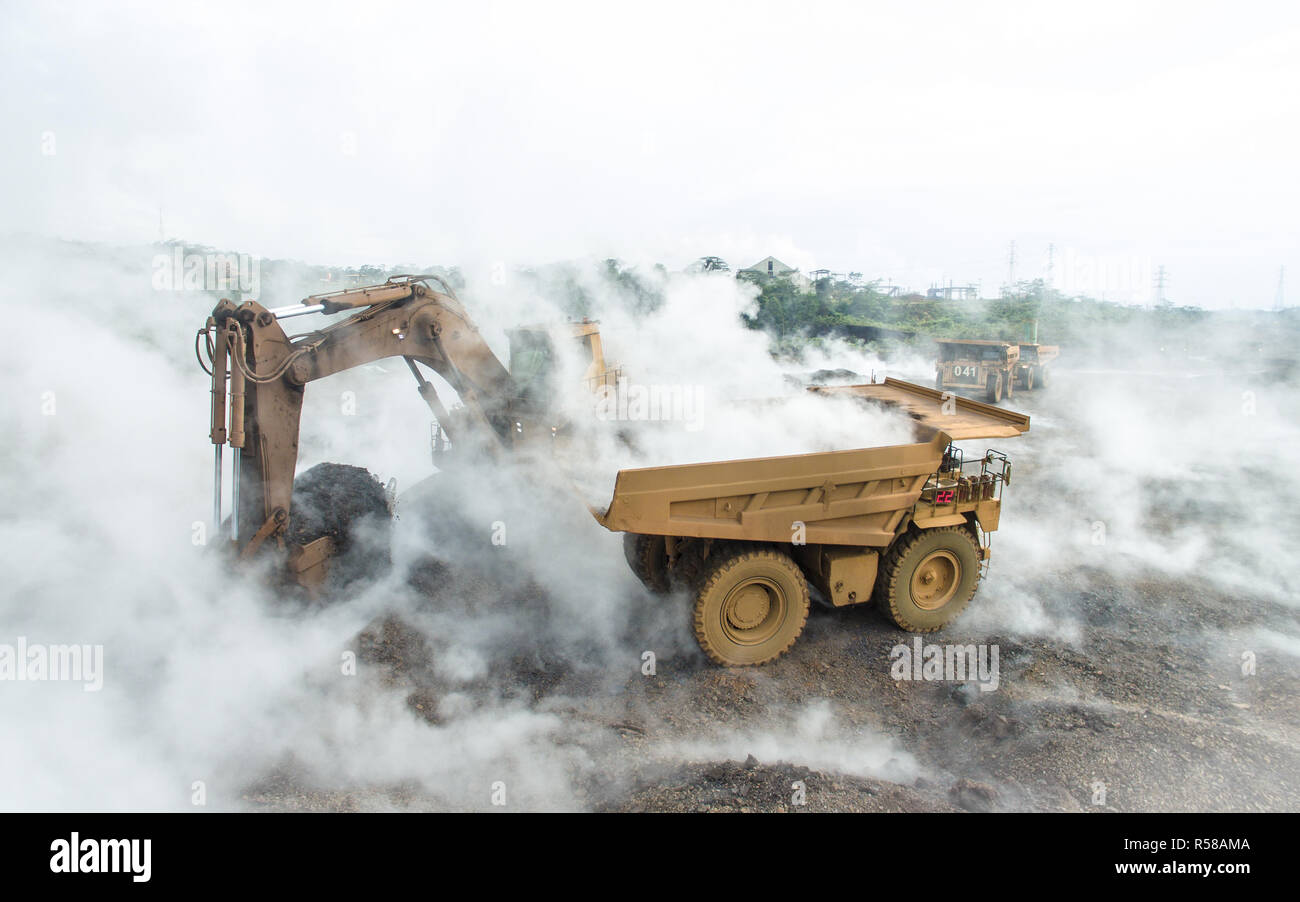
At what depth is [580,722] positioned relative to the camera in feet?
19.6

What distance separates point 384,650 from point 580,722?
2.06m

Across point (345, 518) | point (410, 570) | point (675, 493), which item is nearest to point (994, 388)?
point (675, 493)

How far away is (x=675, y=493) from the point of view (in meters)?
6.08

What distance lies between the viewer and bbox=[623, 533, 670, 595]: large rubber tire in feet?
23.3

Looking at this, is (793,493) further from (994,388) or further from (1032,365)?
(1032,365)

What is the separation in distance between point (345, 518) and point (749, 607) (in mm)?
4318

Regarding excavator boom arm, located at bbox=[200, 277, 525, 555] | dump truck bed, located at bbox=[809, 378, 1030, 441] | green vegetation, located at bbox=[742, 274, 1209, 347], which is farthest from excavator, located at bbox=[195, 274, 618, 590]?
green vegetation, located at bbox=[742, 274, 1209, 347]

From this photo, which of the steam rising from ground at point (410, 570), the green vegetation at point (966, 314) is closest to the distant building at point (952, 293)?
the green vegetation at point (966, 314)

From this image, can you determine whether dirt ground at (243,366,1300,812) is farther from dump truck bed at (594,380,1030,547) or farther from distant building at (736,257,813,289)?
distant building at (736,257,813,289)

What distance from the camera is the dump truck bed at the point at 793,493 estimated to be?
6027 mm

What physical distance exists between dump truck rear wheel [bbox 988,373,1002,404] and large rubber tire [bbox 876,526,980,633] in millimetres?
15151

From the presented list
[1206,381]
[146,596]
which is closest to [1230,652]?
[146,596]
